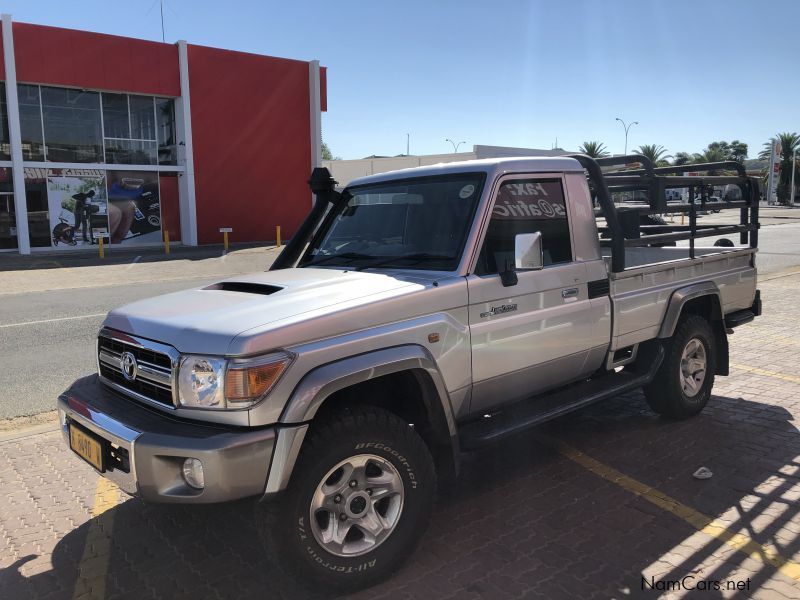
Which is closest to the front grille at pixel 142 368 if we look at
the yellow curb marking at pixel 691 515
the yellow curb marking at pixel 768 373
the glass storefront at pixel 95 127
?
the yellow curb marking at pixel 691 515

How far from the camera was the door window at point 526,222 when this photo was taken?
364cm

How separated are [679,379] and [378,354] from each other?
3025 mm

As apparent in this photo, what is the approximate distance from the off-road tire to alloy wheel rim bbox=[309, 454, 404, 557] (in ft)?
8.99

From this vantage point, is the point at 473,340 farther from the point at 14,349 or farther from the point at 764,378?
the point at 14,349

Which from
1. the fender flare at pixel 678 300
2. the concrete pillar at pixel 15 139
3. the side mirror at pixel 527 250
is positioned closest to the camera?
the side mirror at pixel 527 250

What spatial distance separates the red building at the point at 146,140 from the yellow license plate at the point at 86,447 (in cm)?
2317

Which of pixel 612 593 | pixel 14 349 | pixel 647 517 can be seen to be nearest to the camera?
pixel 612 593

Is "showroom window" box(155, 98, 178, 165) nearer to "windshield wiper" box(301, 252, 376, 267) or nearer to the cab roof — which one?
"windshield wiper" box(301, 252, 376, 267)

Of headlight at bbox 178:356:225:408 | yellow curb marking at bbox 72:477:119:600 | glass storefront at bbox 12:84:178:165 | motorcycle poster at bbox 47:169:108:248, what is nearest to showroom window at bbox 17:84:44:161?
glass storefront at bbox 12:84:178:165

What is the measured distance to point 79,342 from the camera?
8375 mm

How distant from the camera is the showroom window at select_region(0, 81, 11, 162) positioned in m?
22.9

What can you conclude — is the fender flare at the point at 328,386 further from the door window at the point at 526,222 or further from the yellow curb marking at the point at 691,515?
the yellow curb marking at the point at 691,515

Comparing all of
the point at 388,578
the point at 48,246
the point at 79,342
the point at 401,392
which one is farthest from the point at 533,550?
the point at 48,246

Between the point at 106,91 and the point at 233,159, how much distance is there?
5.37 m
